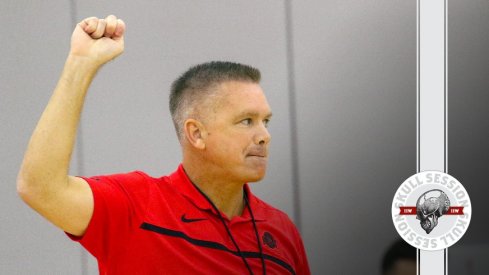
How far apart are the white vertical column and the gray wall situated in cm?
2

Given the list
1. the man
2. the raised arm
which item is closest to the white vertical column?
the man

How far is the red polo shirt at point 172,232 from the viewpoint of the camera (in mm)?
1502

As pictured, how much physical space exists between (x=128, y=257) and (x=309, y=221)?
1.41 ft

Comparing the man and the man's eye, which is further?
the man's eye

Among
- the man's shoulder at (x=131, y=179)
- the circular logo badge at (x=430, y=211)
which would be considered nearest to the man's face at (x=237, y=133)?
the man's shoulder at (x=131, y=179)

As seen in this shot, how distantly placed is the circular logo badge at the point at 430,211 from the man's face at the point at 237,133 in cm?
35

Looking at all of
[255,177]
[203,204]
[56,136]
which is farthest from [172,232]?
[56,136]

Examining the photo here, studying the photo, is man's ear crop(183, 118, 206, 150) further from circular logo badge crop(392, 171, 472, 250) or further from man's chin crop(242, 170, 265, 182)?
circular logo badge crop(392, 171, 472, 250)

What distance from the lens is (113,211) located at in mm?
1484

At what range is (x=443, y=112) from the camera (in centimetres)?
180

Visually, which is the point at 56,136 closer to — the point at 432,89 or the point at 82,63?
the point at 82,63

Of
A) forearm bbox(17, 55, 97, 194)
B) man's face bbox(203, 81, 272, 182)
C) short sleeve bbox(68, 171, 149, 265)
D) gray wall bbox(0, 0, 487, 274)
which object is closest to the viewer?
forearm bbox(17, 55, 97, 194)

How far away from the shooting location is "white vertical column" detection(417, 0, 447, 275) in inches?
70.4

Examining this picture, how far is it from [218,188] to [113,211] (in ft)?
0.84
